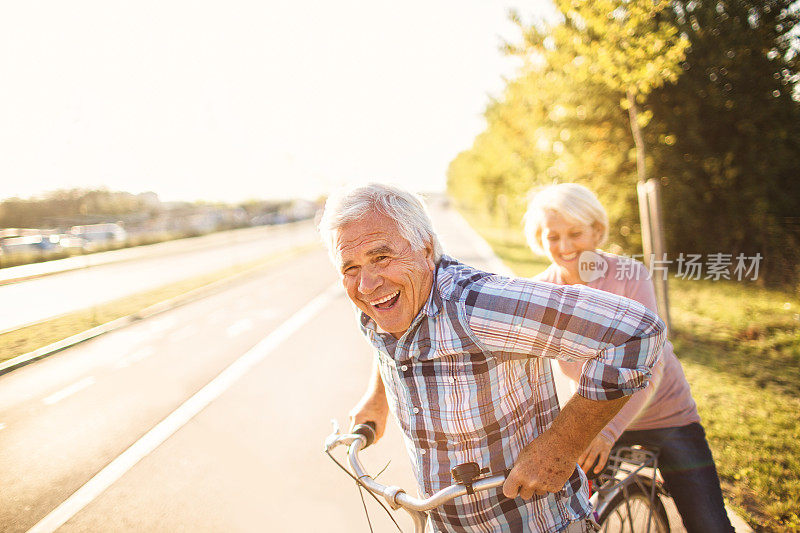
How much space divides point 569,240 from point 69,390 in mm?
6933

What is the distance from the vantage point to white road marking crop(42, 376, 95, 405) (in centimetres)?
613

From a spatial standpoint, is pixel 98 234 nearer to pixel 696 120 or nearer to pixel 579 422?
pixel 696 120

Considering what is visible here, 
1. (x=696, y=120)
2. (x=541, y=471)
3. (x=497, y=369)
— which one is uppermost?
→ (x=696, y=120)

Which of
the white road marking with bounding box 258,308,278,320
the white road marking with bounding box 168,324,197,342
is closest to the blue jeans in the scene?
the white road marking with bounding box 168,324,197,342

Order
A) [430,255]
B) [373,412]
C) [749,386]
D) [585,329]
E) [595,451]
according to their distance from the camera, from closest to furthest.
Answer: [585,329]
[430,255]
[595,451]
[373,412]
[749,386]

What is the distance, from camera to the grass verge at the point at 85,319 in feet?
27.1

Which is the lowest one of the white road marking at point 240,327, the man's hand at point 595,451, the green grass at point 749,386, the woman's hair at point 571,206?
the white road marking at point 240,327

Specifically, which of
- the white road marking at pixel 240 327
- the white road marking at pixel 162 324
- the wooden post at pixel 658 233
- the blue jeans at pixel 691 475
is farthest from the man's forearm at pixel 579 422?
the white road marking at pixel 162 324

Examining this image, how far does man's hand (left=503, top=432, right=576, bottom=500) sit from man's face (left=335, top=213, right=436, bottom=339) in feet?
1.85

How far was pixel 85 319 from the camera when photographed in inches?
419

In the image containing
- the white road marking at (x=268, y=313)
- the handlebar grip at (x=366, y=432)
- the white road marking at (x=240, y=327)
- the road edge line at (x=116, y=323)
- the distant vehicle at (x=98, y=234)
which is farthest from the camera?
the distant vehicle at (x=98, y=234)

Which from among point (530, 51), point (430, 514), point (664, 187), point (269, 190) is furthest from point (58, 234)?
point (430, 514)

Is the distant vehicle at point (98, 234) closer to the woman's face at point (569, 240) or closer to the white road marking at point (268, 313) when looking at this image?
the white road marking at point (268, 313)

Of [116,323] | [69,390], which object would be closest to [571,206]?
[69,390]
